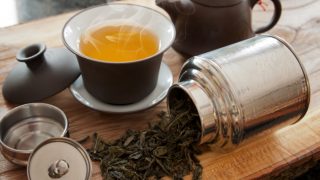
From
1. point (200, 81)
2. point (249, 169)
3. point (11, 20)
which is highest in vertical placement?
point (200, 81)

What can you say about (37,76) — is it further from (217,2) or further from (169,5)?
(217,2)

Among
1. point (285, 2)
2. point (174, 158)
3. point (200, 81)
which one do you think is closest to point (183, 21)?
point (200, 81)

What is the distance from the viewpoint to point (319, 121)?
107 centimetres

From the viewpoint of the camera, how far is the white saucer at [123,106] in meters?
1.01

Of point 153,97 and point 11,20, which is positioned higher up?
point 153,97

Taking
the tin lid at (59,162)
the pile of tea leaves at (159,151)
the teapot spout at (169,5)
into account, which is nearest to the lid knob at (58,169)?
the tin lid at (59,162)

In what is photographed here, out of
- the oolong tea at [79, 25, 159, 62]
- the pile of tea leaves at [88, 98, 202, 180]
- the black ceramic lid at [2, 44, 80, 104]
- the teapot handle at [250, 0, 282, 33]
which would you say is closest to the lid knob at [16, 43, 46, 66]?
the black ceramic lid at [2, 44, 80, 104]

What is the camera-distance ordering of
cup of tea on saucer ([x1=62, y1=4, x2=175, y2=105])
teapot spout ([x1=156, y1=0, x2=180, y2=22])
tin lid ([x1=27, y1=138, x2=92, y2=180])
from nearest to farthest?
tin lid ([x1=27, y1=138, x2=92, y2=180])
cup of tea on saucer ([x1=62, y1=4, x2=175, y2=105])
teapot spout ([x1=156, y1=0, x2=180, y2=22])

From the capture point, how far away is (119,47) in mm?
999

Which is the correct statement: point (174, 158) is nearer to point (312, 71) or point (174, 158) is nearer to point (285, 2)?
point (312, 71)

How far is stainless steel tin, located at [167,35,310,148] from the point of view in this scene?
88 cm

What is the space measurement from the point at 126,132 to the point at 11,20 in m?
1.08

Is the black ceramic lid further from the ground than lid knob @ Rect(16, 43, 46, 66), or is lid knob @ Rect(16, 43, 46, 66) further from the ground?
lid knob @ Rect(16, 43, 46, 66)

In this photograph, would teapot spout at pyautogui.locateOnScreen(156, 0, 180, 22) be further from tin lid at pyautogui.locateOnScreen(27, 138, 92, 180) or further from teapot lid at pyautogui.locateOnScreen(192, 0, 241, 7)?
tin lid at pyautogui.locateOnScreen(27, 138, 92, 180)
